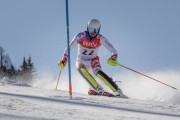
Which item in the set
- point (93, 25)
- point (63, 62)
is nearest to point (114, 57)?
point (93, 25)

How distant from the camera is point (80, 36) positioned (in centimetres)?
1052

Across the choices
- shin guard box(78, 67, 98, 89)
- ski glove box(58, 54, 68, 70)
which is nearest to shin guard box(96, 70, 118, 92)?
shin guard box(78, 67, 98, 89)

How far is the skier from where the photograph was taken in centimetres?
1034

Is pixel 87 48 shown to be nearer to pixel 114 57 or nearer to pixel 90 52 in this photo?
pixel 90 52

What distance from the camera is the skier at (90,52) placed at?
10.3m

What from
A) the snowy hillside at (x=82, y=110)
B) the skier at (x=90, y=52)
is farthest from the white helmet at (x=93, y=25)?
the snowy hillside at (x=82, y=110)

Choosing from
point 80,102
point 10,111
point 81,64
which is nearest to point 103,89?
point 81,64

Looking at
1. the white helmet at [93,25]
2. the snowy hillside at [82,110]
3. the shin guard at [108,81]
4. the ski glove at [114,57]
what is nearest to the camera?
the snowy hillside at [82,110]

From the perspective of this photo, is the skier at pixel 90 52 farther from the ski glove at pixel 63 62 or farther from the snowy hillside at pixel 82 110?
the snowy hillside at pixel 82 110

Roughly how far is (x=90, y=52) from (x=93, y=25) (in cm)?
65

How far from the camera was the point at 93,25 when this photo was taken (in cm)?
1032

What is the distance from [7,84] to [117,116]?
493cm

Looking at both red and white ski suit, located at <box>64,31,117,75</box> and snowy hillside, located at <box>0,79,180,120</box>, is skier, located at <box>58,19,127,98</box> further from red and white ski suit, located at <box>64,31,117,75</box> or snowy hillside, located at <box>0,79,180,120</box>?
snowy hillside, located at <box>0,79,180,120</box>

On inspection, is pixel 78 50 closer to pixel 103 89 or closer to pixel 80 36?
pixel 80 36
